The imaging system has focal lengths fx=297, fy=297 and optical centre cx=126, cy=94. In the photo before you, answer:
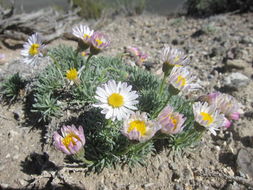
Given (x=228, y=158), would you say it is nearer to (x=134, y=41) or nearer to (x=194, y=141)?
(x=194, y=141)

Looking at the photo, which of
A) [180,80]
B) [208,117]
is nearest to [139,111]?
[180,80]

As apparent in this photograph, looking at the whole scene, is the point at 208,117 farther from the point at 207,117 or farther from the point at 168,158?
the point at 168,158

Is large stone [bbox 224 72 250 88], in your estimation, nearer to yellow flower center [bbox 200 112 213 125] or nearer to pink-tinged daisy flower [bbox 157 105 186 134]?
yellow flower center [bbox 200 112 213 125]

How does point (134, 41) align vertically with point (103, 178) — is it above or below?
above

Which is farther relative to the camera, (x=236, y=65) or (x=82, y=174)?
(x=236, y=65)

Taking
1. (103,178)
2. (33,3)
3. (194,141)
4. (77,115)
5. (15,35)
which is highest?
(33,3)

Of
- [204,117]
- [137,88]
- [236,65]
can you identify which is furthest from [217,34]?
[204,117]

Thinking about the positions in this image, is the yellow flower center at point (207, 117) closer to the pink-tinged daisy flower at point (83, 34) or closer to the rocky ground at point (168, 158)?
the rocky ground at point (168, 158)
